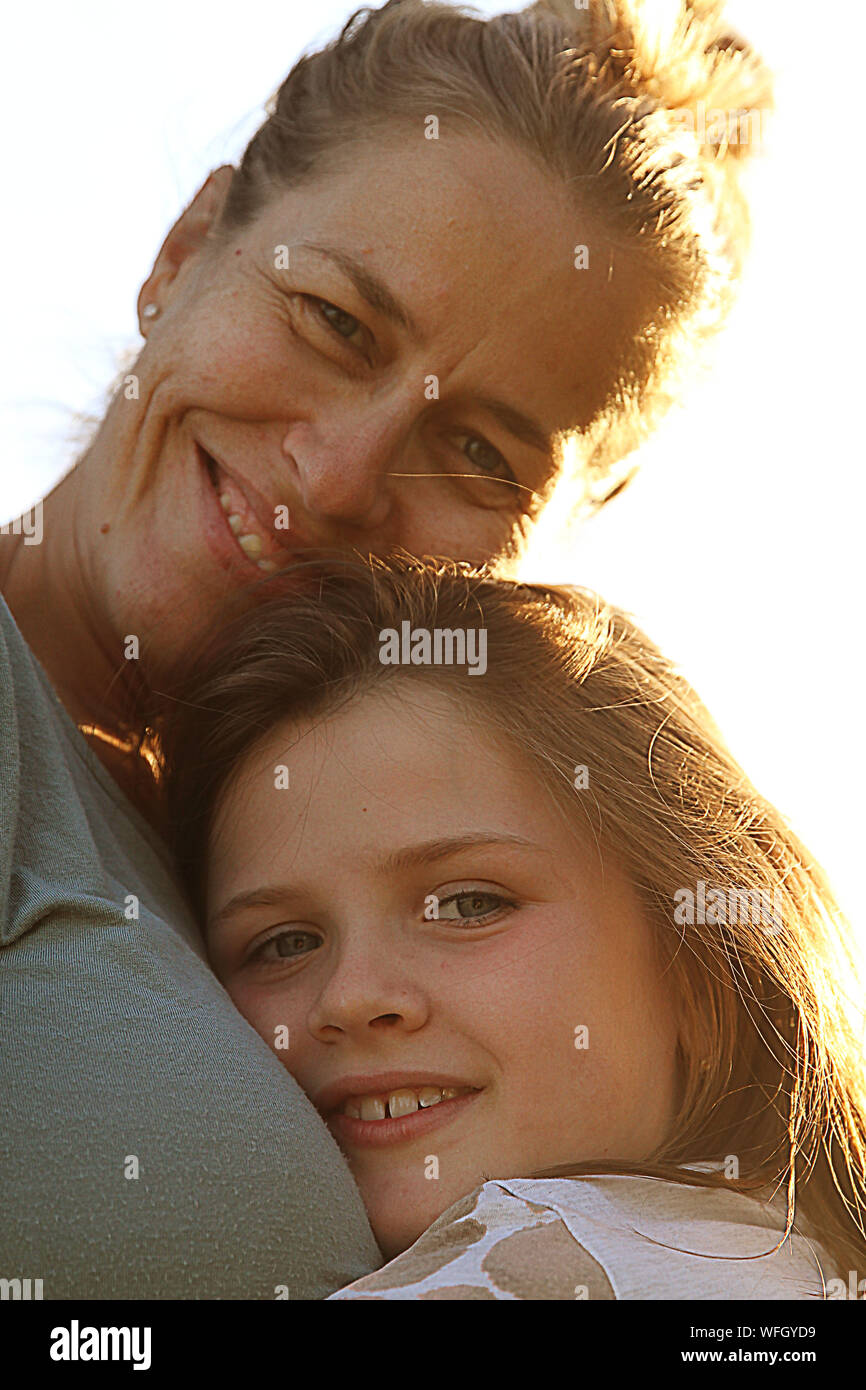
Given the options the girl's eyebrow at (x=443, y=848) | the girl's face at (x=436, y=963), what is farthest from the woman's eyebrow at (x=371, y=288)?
the girl's eyebrow at (x=443, y=848)

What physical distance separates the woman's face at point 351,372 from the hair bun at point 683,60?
0.25m

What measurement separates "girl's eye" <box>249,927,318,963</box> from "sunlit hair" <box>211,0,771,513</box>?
2.86ft

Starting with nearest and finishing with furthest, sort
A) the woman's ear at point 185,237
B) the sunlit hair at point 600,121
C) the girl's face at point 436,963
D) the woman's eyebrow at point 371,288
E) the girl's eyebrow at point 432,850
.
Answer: the girl's face at point 436,963 < the girl's eyebrow at point 432,850 < the woman's eyebrow at point 371,288 < the sunlit hair at point 600,121 < the woman's ear at point 185,237

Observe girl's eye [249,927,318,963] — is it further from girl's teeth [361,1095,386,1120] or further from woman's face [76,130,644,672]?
woman's face [76,130,644,672]

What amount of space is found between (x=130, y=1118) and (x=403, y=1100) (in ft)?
1.18

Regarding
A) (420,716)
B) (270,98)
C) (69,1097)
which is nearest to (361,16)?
(270,98)

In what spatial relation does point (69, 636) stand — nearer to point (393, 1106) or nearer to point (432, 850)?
point (432, 850)

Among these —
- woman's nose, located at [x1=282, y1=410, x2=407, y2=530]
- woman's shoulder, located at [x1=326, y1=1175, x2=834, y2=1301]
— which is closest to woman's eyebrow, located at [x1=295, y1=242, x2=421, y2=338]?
woman's nose, located at [x1=282, y1=410, x2=407, y2=530]

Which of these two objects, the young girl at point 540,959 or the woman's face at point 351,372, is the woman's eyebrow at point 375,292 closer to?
the woman's face at point 351,372

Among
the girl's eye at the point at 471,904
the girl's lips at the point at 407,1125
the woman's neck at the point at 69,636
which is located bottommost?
the girl's lips at the point at 407,1125

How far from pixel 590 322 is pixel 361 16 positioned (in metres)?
0.67

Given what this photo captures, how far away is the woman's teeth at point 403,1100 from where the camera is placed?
4.37 feet

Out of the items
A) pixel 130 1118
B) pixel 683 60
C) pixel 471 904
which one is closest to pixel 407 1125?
pixel 471 904

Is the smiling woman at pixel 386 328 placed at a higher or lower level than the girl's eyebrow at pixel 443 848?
higher
